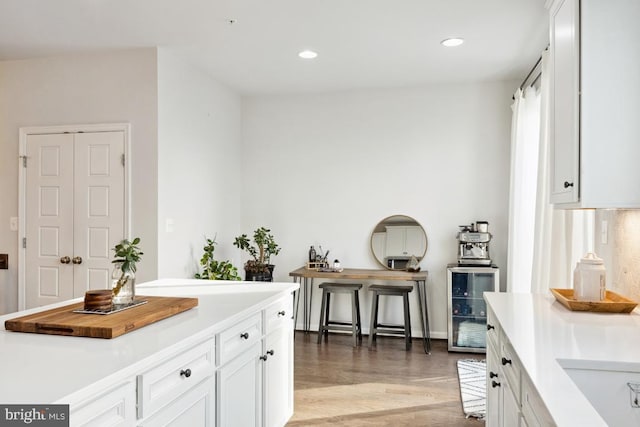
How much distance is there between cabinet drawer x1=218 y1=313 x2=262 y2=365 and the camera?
199 centimetres

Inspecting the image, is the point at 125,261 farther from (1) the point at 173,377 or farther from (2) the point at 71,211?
(2) the point at 71,211

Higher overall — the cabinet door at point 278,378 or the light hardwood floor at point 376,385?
the cabinet door at point 278,378

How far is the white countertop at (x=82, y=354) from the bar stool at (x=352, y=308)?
8.64ft

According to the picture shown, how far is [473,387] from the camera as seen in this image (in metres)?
3.64

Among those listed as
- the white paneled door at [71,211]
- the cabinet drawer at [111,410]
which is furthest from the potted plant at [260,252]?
the cabinet drawer at [111,410]

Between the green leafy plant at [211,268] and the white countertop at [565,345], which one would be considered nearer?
the white countertop at [565,345]

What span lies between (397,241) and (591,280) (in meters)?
2.90

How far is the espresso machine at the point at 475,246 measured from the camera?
4.60 metres

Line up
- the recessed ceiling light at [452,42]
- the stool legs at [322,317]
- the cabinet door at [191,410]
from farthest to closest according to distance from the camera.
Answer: the stool legs at [322,317], the recessed ceiling light at [452,42], the cabinet door at [191,410]

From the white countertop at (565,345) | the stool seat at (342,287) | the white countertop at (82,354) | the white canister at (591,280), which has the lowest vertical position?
the stool seat at (342,287)

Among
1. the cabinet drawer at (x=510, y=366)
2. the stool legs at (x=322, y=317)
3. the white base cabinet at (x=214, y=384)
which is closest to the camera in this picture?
the white base cabinet at (x=214, y=384)

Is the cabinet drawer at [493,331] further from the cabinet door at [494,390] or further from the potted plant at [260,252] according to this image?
the potted plant at [260,252]

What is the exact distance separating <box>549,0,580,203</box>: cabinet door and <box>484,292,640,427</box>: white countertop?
21.7 inches

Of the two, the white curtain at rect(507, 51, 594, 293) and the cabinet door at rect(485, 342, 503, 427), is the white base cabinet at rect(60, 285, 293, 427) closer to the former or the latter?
the cabinet door at rect(485, 342, 503, 427)
